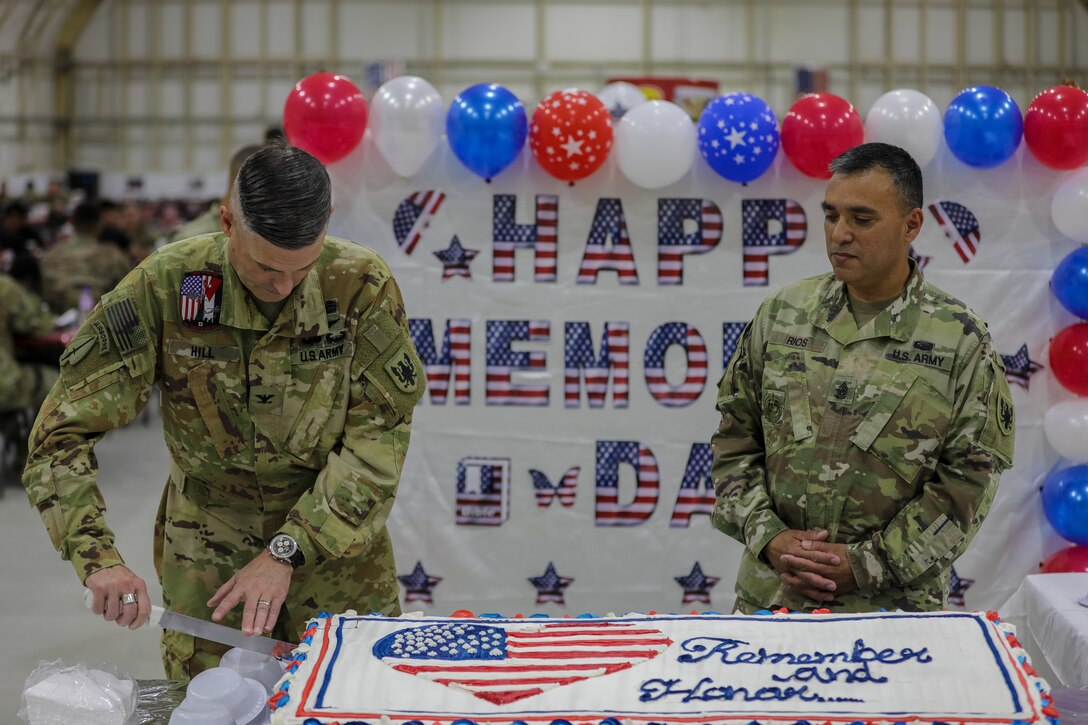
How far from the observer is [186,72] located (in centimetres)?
1800

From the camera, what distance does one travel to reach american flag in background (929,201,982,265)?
385 cm

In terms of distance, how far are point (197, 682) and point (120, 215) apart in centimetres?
996

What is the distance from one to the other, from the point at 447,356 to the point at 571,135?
33.4 inches

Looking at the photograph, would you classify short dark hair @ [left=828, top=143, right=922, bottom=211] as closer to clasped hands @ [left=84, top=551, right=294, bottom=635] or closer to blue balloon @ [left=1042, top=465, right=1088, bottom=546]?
clasped hands @ [left=84, top=551, right=294, bottom=635]

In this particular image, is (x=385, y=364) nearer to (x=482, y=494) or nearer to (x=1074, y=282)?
(x=482, y=494)

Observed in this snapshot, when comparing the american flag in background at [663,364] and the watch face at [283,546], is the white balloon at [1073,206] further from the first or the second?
the watch face at [283,546]

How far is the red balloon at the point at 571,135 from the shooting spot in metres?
3.68

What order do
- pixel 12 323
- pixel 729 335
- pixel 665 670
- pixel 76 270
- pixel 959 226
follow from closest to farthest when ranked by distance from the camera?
pixel 665 670
pixel 959 226
pixel 729 335
pixel 12 323
pixel 76 270

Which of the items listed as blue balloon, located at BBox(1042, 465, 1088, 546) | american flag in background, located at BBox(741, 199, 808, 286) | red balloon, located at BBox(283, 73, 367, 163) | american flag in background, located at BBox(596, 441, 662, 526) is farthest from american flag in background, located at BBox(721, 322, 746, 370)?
red balloon, located at BBox(283, 73, 367, 163)

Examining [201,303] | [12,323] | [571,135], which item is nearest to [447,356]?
[571,135]

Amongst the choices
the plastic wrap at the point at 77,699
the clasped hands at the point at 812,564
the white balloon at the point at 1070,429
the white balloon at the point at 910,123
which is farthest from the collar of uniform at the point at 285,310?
the white balloon at the point at 1070,429

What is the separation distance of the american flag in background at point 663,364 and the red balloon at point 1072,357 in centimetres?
113

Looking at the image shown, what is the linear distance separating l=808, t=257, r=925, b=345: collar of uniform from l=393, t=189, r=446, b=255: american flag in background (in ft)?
5.94

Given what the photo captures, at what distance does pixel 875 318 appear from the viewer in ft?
7.61
